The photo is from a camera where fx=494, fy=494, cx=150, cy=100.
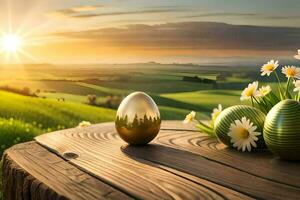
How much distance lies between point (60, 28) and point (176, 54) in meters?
1.31

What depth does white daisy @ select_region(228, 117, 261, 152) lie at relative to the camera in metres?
1.58

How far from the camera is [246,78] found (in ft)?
18.1

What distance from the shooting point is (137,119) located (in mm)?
1643

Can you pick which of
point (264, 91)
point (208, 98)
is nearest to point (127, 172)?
point (264, 91)

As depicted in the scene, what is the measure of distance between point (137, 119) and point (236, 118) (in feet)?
1.07

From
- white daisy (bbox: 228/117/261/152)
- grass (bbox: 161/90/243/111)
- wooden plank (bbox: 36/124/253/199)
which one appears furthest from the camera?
grass (bbox: 161/90/243/111)

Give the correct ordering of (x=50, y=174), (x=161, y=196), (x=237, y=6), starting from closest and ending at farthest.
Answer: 1. (x=161, y=196)
2. (x=50, y=174)
3. (x=237, y=6)

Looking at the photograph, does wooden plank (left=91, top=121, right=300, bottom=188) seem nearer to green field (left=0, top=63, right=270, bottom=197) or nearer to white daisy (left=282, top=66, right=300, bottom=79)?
white daisy (left=282, top=66, right=300, bottom=79)

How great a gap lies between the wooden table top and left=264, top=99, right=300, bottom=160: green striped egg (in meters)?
0.04

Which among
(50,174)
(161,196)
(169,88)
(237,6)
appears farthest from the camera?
(169,88)

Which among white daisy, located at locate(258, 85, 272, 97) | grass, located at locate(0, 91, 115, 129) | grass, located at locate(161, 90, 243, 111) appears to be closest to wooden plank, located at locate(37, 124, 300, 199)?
white daisy, located at locate(258, 85, 272, 97)

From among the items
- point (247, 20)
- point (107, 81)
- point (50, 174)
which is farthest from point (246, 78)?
point (50, 174)

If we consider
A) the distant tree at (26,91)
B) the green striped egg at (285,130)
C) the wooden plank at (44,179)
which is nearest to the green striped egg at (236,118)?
the green striped egg at (285,130)

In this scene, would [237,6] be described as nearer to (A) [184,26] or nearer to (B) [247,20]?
(B) [247,20]
